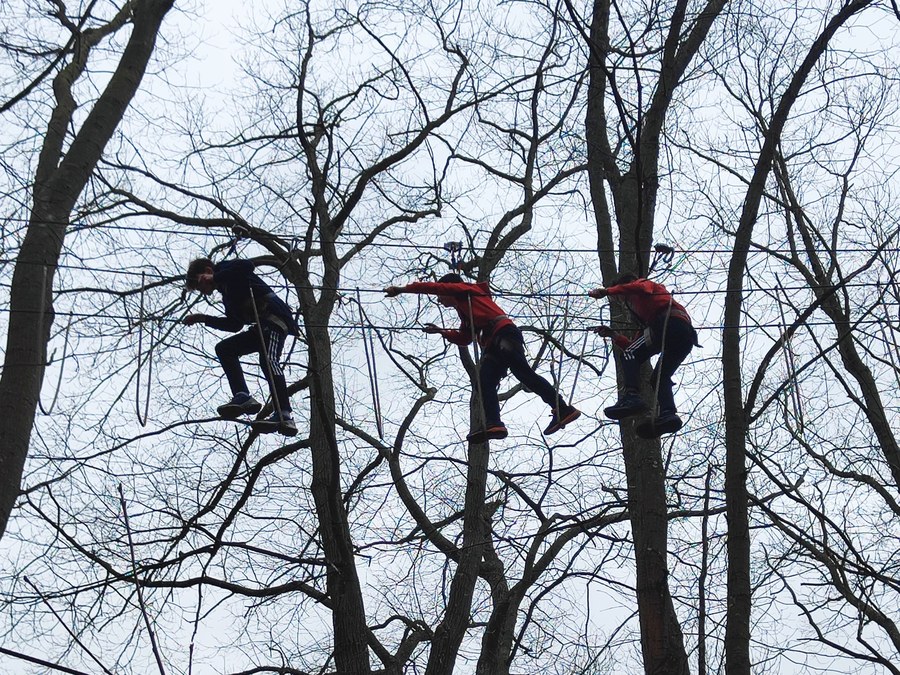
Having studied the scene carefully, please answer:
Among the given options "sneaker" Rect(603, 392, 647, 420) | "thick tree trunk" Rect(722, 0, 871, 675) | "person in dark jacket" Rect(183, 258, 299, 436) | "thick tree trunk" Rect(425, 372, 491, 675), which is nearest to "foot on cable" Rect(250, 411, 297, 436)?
"person in dark jacket" Rect(183, 258, 299, 436)

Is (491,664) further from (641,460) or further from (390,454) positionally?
(641,460)

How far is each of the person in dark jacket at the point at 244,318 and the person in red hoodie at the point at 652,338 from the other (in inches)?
76.8

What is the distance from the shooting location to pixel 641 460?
6895 mm

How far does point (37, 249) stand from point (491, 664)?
4.69m

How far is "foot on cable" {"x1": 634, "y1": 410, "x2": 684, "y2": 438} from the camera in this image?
251 inches

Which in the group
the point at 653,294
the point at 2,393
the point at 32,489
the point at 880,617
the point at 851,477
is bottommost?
the point at 2,393

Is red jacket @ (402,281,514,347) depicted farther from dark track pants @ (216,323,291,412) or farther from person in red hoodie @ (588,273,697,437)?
dark track pants @ (216,323,291,412)

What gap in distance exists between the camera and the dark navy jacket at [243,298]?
676 centimetres

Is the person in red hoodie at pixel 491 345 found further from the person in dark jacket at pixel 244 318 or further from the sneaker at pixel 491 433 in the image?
the person in dark jacket at pixel 244 318

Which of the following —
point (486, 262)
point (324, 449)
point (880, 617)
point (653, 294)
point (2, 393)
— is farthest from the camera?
point (486, 262)

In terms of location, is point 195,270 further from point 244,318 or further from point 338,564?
point 338,564

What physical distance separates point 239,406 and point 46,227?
1.47 meters

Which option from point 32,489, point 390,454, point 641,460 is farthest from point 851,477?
point 32,489

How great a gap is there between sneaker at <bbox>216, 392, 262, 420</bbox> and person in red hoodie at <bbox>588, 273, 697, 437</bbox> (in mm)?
2105
